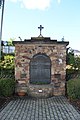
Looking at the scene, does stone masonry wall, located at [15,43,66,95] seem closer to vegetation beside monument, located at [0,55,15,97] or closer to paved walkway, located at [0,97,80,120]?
vegetation beside monument, located at [0,55,15,97]

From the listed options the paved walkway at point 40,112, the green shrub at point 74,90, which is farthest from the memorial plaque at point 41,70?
the paved walkway at point 40,112

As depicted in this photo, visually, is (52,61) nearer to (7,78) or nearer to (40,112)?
(7,78)

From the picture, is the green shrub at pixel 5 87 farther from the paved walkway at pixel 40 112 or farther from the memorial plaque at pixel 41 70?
the paved walkway at pixel 40 112

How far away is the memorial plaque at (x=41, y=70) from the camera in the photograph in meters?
12.6

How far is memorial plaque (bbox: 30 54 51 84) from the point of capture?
12617 mm

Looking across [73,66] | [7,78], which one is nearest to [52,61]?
[73,66]

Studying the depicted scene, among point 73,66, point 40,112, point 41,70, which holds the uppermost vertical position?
point 73,66

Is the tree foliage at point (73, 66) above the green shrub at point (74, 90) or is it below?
above

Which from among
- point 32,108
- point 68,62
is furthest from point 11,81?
point 68,62

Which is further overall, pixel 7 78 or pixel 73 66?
pixel 73 66

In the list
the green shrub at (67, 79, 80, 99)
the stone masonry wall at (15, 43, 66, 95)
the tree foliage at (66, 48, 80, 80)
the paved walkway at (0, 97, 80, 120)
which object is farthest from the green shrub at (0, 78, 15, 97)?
the tree foliage at (66, 48, 80, 80)

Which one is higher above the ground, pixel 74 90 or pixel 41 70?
pixel 41 70

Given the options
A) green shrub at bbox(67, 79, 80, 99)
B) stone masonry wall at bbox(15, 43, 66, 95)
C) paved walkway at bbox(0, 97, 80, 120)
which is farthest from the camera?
stone masonry wall at bbox(15, 43, 66, 95)

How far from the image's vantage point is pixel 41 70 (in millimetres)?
12664
